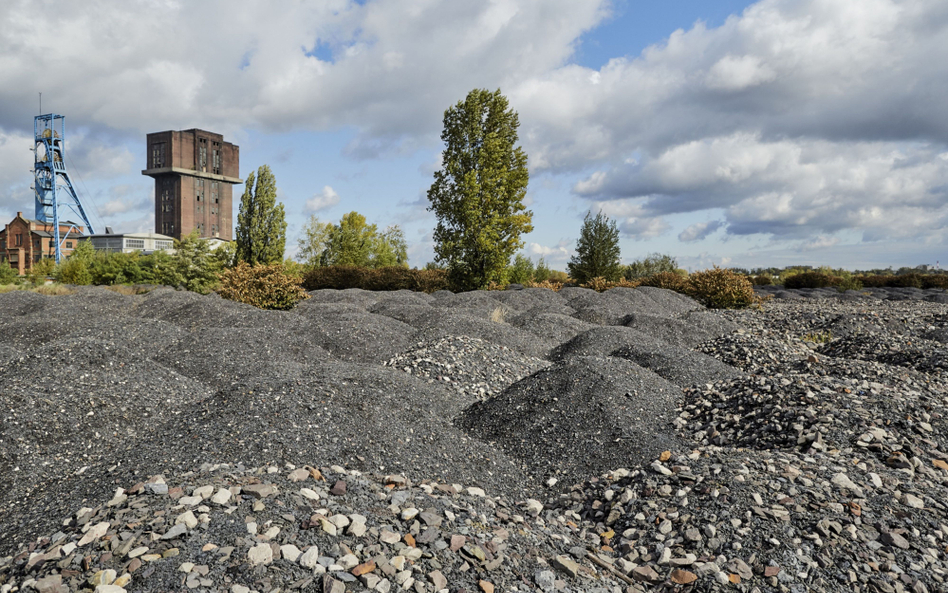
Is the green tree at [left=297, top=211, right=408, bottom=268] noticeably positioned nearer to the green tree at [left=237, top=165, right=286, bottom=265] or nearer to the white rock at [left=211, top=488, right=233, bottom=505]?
the green tree at [left=237, top=165, right=286, bottom=265]

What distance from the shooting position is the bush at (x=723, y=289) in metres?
14.7

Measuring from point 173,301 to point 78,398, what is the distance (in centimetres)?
648

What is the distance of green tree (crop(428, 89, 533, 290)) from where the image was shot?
731 inches

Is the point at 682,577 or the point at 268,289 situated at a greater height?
the point at 268,289

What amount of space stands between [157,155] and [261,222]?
199 feet

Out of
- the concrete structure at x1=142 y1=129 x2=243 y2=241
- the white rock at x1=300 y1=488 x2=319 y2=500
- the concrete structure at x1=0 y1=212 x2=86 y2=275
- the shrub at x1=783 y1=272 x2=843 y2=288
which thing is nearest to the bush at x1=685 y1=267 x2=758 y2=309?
the shrub at x1=783 y1=272 x2=843 y2=288

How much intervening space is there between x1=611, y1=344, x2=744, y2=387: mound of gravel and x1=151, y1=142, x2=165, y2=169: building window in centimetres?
7616

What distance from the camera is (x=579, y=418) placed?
192 inches

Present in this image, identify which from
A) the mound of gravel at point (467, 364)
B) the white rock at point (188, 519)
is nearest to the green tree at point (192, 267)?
the mound of gravel at point (467, 364)

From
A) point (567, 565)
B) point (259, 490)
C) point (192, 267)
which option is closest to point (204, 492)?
point (259, 490)

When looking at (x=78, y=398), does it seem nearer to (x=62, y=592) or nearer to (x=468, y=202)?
(x=62, y=592)

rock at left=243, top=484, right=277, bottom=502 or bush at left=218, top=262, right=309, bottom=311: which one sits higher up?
bush at left=218, top=262, right=309, bottom=311

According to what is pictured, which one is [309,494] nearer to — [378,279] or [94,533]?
[94,533]

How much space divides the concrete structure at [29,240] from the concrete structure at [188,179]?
1725cm
